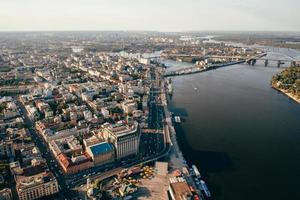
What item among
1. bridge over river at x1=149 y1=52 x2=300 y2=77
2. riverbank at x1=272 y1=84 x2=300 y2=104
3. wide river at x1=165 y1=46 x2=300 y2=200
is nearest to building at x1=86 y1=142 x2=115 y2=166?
wide river at x1=165 y1=46 x2=300 y2=200

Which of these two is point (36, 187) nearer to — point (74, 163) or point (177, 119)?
point (74, 163)

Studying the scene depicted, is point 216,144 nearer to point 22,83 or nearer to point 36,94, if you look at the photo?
point 36,94

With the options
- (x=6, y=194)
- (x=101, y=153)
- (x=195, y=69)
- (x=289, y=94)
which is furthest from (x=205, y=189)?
(x=195, y=69)

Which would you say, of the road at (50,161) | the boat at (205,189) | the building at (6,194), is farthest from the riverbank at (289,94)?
the building at (6,194)

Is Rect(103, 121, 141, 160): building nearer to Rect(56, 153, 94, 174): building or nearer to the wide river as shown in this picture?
Rect(56, 153, 94, 174): building

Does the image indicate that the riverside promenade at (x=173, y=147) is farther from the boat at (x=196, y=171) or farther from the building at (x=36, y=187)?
the building at (x=36, y=187)

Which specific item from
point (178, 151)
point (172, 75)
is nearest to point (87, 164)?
point (178, 151)
